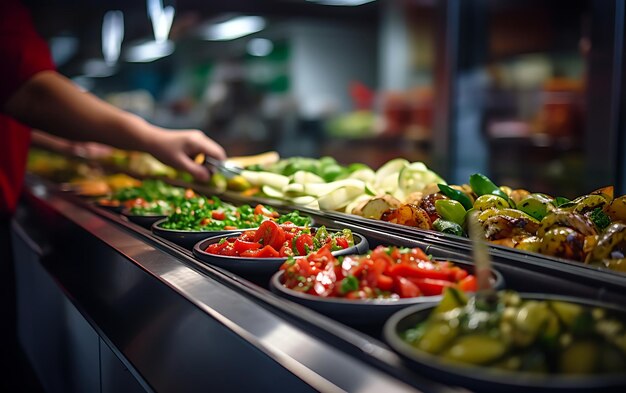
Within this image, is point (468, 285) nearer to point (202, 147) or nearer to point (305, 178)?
point (305, 178)

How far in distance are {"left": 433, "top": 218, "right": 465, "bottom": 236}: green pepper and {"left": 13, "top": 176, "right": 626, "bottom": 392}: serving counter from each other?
0.25 feet

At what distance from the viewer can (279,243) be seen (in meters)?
1.64

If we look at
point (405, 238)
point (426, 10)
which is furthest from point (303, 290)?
point (426, 10)

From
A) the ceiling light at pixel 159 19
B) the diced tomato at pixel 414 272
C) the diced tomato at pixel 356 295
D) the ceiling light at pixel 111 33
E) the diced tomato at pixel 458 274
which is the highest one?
the ceiling light at pixel 111 33

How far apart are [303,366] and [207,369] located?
1.10 feet

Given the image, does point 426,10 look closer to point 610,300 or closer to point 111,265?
point 111,265

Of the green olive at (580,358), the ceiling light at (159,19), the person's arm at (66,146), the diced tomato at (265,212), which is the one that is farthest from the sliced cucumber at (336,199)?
the person's arm at (66,146)

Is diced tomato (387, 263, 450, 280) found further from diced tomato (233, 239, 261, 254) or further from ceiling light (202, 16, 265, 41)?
ceiling light (202, 16, 265, 41)

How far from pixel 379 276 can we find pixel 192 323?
395 mm

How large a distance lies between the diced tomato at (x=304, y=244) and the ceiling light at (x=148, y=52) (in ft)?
33.6

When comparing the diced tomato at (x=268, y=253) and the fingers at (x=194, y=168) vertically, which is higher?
the fingers at (x=194, y=168)

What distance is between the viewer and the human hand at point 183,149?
291 centimetres

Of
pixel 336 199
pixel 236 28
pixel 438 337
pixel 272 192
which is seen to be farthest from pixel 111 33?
pixel 438 337

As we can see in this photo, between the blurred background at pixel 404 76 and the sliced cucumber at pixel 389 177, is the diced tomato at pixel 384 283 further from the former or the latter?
the blurred background at pixel 404 76
